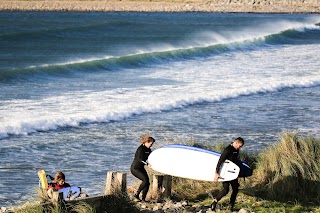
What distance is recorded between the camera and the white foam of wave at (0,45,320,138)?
69.4 feet

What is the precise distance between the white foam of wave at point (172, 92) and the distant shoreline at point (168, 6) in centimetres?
6317

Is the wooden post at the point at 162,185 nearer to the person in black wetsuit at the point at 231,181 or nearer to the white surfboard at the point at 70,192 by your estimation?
the person in black wetsuit at the point at 231,181

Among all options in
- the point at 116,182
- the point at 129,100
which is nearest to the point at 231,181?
the point at 116,182

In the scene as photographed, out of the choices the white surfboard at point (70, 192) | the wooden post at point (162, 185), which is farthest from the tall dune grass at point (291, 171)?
the white surfboard at point (70, 192)

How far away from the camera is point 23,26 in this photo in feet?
201

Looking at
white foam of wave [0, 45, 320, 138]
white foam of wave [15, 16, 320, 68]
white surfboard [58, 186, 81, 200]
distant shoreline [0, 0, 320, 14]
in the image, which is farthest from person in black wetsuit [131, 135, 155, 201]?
distant shoreline [0, 0, 320, 14]

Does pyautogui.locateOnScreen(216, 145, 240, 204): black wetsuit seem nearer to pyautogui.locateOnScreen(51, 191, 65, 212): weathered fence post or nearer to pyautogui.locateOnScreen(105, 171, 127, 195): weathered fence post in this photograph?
pyautogui.locateOnScreen(105, 171, 127, 195): weathered fence post

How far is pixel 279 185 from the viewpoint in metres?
13.7

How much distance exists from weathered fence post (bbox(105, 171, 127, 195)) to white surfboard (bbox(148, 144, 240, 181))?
1.47m

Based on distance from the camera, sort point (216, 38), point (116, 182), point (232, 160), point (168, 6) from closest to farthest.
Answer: point (116, 182) < point (232, 160) < point (216, 38) < point (168, 6)

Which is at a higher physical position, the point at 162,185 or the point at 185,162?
the point at 185,162

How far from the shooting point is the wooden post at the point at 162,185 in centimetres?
1305

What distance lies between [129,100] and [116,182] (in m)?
12.9

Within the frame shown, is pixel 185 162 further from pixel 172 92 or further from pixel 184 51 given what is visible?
pixel 184 51
